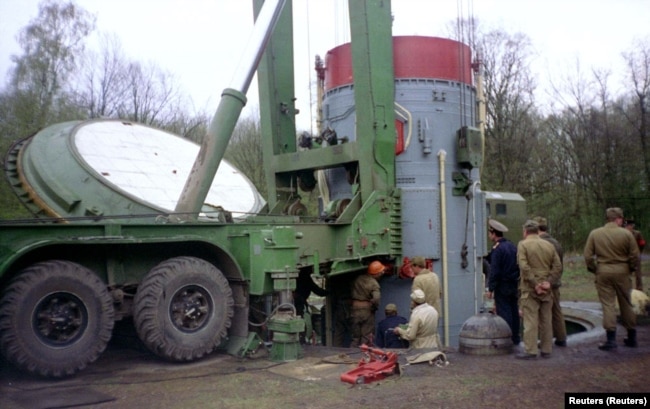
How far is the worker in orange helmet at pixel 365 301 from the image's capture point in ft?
32.5

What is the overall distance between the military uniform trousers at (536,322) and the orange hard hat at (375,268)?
2.76 m

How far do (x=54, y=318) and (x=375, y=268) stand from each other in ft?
16.6

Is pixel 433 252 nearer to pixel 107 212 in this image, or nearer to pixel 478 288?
pixel 478 288

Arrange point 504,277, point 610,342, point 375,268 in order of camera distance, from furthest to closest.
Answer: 1. point 375,268
2. point 504,277
3. point 610,342

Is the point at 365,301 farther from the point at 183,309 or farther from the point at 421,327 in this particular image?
the point at 183,309

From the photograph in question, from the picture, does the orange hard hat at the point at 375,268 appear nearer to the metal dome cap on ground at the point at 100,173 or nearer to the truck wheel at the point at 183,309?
the metal dome cap on ground at the point at 100,173

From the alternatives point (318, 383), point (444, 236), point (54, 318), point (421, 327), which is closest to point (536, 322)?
point (421, 327)

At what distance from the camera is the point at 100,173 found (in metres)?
8.33

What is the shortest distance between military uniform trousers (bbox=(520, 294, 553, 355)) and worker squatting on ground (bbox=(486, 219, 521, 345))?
0.93 meters

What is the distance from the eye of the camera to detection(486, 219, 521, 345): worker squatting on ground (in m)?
8.49

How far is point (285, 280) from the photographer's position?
7.52 metres

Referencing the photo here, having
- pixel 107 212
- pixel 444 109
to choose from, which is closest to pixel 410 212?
pixel 444 109

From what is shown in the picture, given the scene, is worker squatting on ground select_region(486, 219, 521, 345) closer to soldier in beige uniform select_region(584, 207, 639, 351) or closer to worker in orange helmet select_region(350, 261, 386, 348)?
soldier in beige uniform select_region(584, 207, 639, 351)

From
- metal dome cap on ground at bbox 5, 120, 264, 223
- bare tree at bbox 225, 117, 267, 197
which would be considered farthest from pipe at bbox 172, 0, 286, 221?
bare tree at bbox 225, 117, 267, 197
